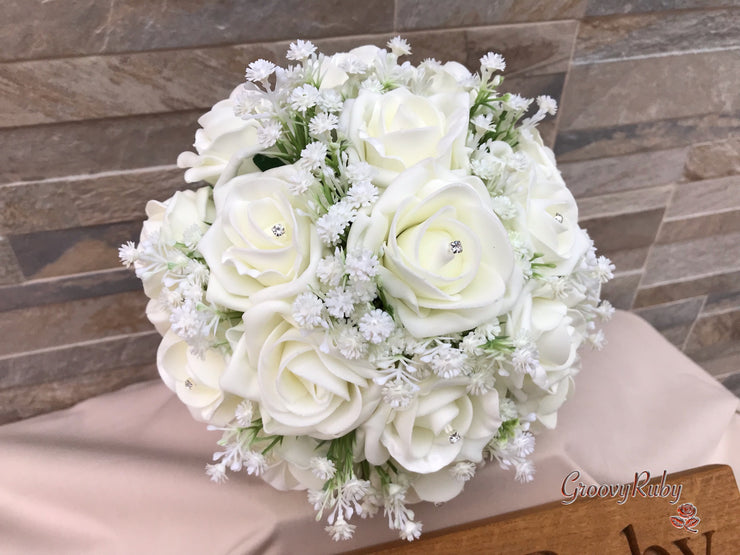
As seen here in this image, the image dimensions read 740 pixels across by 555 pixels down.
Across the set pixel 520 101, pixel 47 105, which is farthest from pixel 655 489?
pixel 47 105

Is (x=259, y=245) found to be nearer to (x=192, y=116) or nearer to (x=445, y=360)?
(x=445, y=360)

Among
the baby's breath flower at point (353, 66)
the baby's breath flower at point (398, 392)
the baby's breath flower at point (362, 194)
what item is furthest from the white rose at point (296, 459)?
the baby's breath flower at point (353, 66)

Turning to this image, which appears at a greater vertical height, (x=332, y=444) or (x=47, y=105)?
(x=47, y=105)

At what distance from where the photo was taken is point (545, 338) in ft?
1.59

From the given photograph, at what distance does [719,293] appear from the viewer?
1210mm

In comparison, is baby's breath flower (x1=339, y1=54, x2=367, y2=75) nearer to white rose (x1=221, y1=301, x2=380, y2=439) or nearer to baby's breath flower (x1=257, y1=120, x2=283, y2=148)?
baby's breath flower (x1=257, y1=120, x2=283, y2=148)

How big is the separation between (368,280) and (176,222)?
0.21m

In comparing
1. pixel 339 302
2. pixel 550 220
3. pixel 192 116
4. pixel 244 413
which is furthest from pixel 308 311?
pixel 192 116

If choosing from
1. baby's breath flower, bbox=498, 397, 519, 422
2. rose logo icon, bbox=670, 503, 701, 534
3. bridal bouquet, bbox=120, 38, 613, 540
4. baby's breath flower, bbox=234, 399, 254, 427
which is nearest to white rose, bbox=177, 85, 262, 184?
bridal bouquet, bbox=120, 38, 613, 540

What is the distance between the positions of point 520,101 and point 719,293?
3.06 feet

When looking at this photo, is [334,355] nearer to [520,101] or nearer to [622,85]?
[520,101]

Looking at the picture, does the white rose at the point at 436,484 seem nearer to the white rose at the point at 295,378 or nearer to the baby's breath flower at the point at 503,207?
the white rose at the point at 295,378

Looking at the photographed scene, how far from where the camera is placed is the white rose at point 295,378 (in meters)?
0.44

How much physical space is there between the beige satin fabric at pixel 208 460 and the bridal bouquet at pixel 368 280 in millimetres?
173
